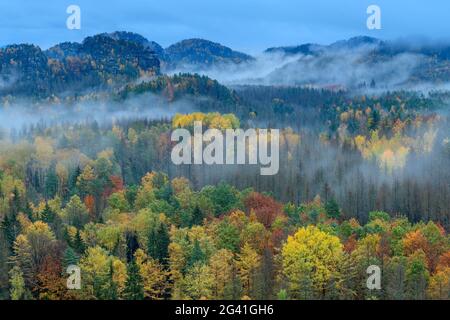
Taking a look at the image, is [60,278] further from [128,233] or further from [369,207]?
[369,207]

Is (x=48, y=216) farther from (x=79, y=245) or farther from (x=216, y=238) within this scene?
(x=216, y=238)

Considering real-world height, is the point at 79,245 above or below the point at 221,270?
above

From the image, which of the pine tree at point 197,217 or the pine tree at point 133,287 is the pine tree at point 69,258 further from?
the pine tree at point 197,217

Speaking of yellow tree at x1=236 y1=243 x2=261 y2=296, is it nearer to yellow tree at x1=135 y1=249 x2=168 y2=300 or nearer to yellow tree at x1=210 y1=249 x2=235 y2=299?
yellow tree at x1=210 y1=249 x2=235 y2=299

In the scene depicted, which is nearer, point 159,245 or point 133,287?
point 133,287

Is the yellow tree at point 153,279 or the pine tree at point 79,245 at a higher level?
the pine tree at point 79,245

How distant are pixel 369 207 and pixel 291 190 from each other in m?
19.4

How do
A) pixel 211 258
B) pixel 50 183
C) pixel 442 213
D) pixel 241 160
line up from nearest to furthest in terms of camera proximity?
pixel 211 258 < pixel 442 213 < pixel 50 183 < pixel 241 160

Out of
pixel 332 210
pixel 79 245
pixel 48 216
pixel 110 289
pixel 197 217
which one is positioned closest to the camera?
pixel 110 289

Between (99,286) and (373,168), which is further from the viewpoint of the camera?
(373,168)

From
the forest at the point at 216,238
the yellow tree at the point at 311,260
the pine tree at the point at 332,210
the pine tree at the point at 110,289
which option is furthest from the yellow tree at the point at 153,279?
the pine tree at the point at 332,210

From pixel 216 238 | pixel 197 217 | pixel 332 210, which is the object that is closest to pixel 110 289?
pixel 216 238
